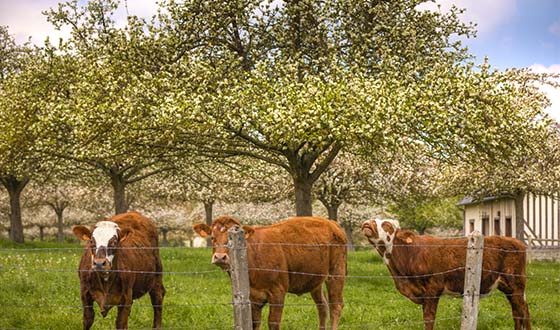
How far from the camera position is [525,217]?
42094 millimetres

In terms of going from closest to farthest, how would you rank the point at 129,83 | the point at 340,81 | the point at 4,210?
the point at 340,81
the point at 129,83
the point at 4,210

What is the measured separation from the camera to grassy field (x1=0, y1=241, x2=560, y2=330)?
12.4 m

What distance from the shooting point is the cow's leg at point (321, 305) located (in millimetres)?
11836

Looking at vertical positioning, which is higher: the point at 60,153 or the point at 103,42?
the point at 103,42

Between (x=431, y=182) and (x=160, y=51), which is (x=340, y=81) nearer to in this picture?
(x=160, y=51)

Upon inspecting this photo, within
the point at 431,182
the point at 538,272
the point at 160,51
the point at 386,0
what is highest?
the point at 386,0

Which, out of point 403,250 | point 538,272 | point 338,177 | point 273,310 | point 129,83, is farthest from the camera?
point 338,177

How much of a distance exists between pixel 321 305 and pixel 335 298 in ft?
0.99

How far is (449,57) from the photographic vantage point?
22281 mm

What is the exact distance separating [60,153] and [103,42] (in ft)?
15.7

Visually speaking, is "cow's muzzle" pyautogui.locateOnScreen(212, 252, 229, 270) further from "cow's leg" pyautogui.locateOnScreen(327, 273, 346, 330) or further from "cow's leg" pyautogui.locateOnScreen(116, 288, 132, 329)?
"cow's leg" pyautogui.locateOnScreen(327, 273, 346, 330)

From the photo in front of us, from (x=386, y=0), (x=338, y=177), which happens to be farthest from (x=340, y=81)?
(x=338, y=177)

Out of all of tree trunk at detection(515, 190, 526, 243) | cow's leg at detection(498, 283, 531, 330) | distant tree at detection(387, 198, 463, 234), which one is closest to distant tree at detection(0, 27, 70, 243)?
cow's leg at detection(498, 283, 531, 330)

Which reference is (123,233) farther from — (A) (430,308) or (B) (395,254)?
(A) (430,308)
